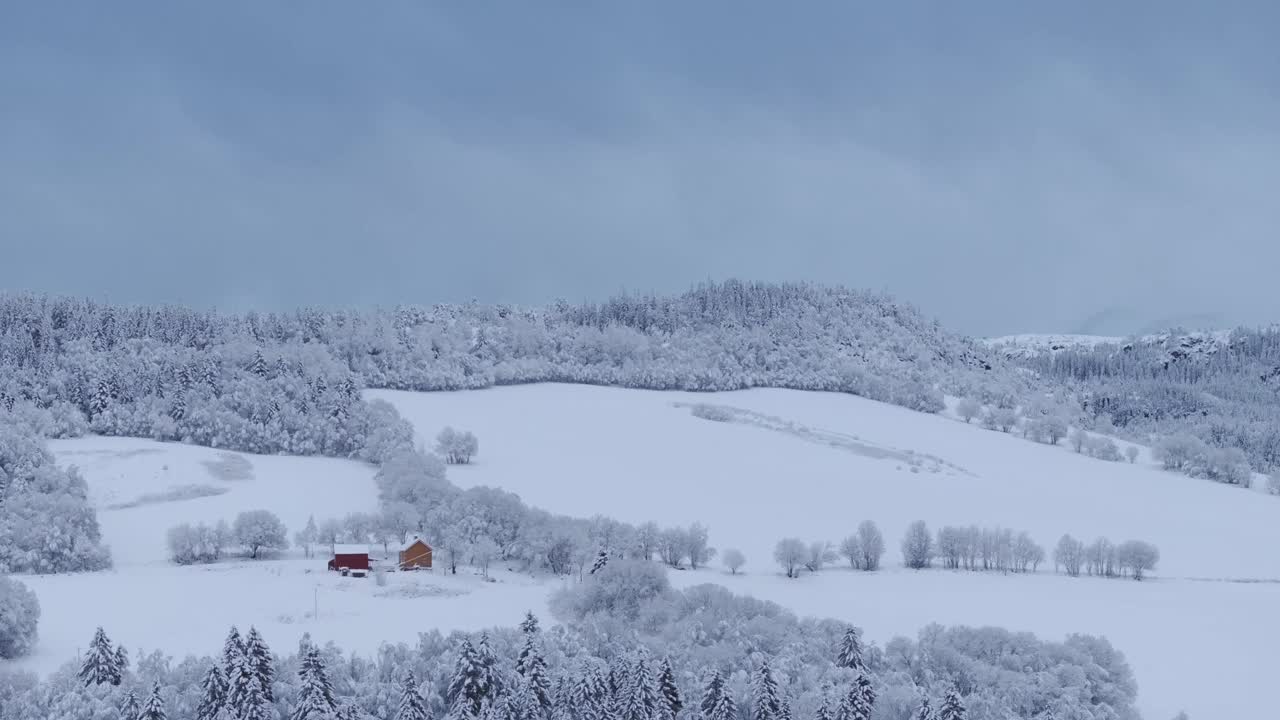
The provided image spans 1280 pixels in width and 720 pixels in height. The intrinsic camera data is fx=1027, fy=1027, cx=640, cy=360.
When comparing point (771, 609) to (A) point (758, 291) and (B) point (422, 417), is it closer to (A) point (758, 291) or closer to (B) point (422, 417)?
(B) point (422, 417)

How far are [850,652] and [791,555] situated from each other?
78.6ft

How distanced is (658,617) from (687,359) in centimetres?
9606

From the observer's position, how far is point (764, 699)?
47.5 metres

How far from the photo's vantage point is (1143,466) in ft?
418

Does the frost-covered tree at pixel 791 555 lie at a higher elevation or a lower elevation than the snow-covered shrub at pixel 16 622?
higher

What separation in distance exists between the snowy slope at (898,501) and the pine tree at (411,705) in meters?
27.9

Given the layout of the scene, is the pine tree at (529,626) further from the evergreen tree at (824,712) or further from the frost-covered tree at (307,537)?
the frost-covered tree at (307,537)

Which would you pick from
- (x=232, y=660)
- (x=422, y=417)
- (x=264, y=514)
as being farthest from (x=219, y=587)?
(x=422, y=417)

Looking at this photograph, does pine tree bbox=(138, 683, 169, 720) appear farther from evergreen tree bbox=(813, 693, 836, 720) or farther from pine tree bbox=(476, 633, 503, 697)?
evergreen tree bbox=(813, 693, 836, 720)

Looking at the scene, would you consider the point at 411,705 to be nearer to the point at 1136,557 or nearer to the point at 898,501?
the point at 1136,557

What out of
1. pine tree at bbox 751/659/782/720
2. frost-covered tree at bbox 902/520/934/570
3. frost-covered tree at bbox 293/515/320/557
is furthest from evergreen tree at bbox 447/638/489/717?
frost-covered tree at bbox 902/520/934/570

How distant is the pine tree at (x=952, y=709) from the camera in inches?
1796

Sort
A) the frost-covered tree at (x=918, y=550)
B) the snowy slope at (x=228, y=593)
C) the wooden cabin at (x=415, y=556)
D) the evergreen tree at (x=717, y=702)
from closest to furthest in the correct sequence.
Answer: the evergreen tree at (x=717, y=702), the snowy slope at (x=228, y=593), the wooden cabin at (x=415, y=556), the frost-covered tree at (x=918, y=550)

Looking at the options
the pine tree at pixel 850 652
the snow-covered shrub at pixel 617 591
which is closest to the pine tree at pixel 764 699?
the pine tree at pixel 850 652
